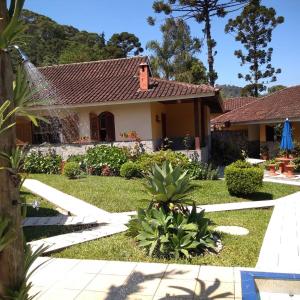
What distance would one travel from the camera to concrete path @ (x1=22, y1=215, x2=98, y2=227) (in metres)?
9.62

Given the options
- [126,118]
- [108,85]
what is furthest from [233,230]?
[108,85]

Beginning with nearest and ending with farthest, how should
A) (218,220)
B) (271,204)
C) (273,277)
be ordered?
1. (273,277)
2. (218,220)
3. (271,204)

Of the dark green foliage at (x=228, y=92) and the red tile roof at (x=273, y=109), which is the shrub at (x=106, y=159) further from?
the dark green foliage at (x=228, y=92)

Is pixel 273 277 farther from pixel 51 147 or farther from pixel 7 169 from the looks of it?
pixel 51 147

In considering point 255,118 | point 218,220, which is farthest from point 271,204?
point 255,118

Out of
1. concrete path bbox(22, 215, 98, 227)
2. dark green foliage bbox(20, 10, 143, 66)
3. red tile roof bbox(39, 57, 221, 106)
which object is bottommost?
concrete path bbox(22, 215, 98, 227)

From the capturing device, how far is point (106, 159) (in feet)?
57.9

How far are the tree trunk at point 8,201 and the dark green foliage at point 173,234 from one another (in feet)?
13.3

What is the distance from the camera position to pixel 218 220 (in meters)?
9.73

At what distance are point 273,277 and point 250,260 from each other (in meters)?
2.06

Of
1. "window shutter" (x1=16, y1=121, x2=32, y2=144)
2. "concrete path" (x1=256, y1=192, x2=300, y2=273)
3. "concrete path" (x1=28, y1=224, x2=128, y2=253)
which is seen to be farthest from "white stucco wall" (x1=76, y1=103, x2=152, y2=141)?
"concrete path" (x1=28, y1=224, x2=128, y2=253)

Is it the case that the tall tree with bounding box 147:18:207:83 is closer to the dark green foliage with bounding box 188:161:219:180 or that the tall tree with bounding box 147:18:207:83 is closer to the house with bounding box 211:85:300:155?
the house with bounding box 211:85:300:155

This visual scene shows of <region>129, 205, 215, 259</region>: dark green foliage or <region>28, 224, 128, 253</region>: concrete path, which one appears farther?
<region>28, 224, 128, 253</region>: concrete path

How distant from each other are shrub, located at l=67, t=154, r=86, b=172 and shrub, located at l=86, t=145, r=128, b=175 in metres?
0.21
